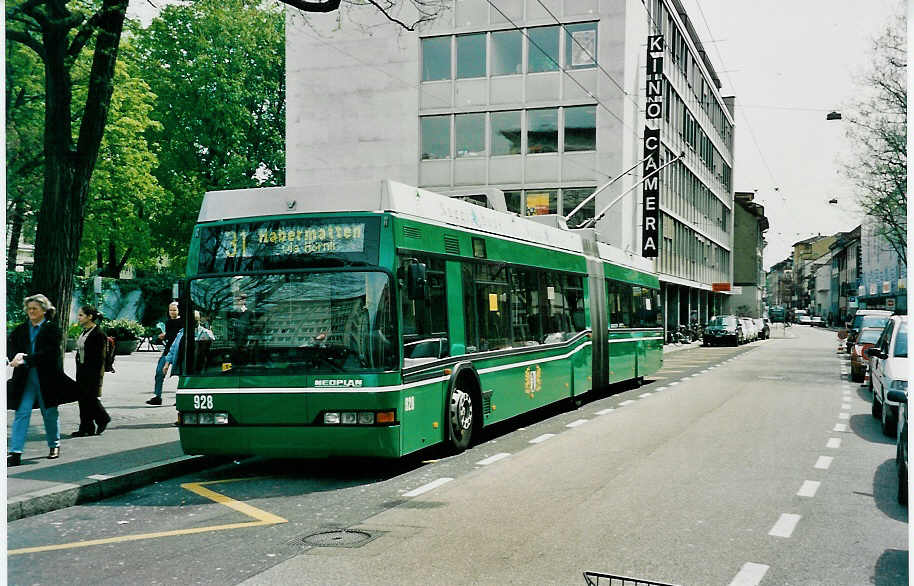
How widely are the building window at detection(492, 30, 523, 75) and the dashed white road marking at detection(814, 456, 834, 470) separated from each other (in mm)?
29090

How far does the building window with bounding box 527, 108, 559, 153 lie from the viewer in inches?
1470

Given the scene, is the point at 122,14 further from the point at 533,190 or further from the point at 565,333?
the point at 533,190

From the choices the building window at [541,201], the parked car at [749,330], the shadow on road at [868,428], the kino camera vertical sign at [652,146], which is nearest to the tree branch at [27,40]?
the shadow on road at [868,428]

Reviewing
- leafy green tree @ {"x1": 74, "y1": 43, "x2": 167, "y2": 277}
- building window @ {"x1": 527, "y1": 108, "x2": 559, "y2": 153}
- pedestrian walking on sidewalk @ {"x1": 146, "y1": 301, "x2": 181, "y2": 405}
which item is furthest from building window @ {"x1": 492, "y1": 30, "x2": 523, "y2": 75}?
pedestrian walking on sidewalk @ {"x1": 146, "y1": 301, "x2": 181, "y2": 405}

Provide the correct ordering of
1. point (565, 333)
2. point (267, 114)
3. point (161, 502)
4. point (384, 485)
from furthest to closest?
point (267, 114) < point (565, 333) < point (384, 485) < point (161, 502)

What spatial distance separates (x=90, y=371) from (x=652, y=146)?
31629mm

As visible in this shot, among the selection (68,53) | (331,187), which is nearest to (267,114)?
(68,53)

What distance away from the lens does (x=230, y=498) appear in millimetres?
8383

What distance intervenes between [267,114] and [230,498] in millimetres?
36329

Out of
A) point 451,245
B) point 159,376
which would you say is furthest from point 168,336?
point 451,245

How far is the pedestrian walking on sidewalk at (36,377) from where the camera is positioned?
9602 millimetres

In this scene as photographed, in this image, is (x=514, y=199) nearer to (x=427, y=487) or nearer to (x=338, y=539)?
(x=427, y=487)

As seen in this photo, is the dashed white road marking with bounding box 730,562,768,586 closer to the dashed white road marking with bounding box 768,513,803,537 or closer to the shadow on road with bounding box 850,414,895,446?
the dashed white road marking with bounding box 768,513,803,537

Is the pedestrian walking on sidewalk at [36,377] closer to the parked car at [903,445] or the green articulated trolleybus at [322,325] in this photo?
the green articulated trolleybus at [322,325]
